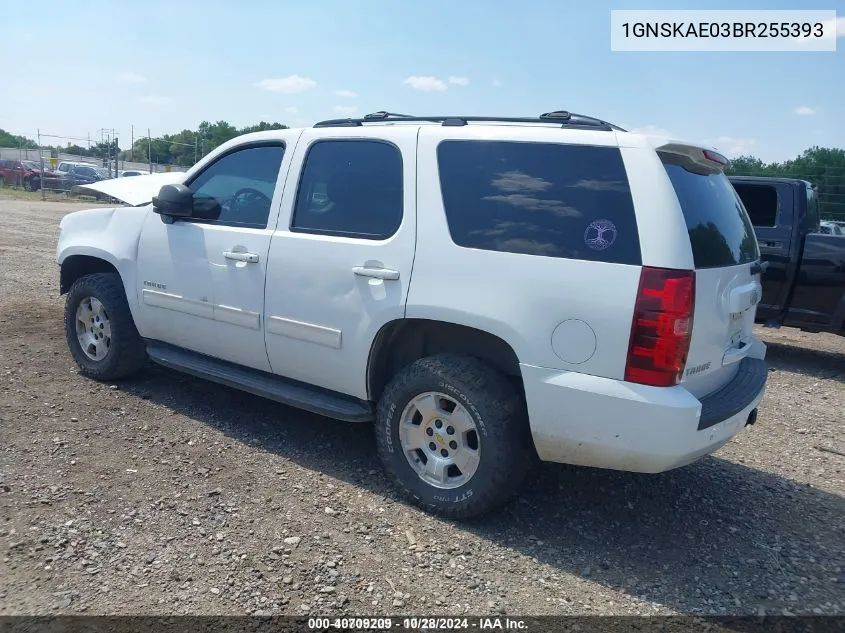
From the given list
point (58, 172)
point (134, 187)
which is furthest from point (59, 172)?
point (134, 187)

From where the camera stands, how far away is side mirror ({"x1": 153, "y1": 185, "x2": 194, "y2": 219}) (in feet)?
15.0

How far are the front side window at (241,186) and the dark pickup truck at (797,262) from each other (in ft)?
17.4

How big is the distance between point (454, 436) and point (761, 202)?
5763 millimetres

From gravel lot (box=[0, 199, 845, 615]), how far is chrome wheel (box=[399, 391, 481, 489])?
0.24 meters

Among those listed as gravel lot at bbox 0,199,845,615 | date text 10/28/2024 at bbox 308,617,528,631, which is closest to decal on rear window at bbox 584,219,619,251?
gravel lot at bbox 0,199,845,615

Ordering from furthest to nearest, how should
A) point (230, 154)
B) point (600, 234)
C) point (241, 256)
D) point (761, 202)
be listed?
point (761, 202)
point (230, 154)
point (241, 256)
point (600, 234)

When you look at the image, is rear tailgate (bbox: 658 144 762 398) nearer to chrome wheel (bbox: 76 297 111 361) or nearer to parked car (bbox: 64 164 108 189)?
chrome wheel (bbox: 76 297 111 361)

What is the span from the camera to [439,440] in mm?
3658

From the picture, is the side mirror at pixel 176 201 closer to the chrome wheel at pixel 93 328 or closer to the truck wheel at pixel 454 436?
the chrome wheel at pixel 93 328

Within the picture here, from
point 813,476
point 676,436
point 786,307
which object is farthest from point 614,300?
A: point 786,307

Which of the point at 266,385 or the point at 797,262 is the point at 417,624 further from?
the point at 797,262

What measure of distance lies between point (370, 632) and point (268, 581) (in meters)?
0.54

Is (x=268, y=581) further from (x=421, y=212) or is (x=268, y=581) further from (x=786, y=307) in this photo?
(x=786, y=307)

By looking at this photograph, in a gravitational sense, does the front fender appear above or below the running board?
above
